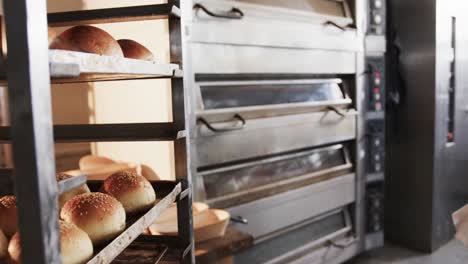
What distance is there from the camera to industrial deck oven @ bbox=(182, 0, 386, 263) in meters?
1.96

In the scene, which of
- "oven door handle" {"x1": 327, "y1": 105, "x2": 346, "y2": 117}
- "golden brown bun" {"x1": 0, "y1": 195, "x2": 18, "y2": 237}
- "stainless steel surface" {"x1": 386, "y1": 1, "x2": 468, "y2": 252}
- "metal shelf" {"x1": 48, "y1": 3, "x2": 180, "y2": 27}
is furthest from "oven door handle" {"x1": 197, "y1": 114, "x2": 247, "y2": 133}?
"stainless steel surface" {"x1": 386, "y1": 1, "x2": 468, "y2": 252}

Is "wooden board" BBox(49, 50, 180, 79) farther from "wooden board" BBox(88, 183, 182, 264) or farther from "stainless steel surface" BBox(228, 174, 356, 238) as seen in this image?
"stainless steel surface" BBox(228, 174, 356, 238)

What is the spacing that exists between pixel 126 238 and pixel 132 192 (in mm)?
222

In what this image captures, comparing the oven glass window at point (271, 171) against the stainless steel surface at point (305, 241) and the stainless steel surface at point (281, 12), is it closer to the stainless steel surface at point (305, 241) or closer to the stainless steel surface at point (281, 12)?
the stainless steel surface at point (305, 241)

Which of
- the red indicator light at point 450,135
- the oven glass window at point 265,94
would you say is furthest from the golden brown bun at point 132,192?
the red indicator light at point 450,135

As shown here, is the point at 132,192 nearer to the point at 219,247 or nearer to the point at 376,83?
the point at 219,247

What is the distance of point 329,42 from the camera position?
2.58 metres

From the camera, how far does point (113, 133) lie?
979 millimetres

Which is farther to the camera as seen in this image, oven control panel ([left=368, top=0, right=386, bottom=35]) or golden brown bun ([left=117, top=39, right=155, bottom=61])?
oven control panel ([left=368, top=0, right=386, bottom=35])

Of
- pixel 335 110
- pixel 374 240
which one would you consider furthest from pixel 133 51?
pixel 374 240

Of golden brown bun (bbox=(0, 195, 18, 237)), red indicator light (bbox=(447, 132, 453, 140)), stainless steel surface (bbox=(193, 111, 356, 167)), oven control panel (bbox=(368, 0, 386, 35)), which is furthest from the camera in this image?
red indicator light (bbox=(447, 132, 453, 140))

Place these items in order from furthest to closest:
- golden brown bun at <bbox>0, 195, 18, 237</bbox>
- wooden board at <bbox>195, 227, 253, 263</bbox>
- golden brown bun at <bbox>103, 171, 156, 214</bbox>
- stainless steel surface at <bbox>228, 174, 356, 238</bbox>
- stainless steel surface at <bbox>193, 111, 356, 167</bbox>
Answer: stainless steel surface at <bbox>228, 174, 356, 238</bbox> → stainless steel surface at <bbox>193, 111, 356, 167</bbox> → wooden board at <bbox>195, 227, 253, 263</bbox> → golden brown bun at <bbox>103, 171, 156, 214</bbox> → golden brown bun at <bbox>0, 195, 18, 237</bbox>

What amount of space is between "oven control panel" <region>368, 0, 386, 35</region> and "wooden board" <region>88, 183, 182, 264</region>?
2336mm

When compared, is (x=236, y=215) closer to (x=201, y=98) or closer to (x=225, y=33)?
(x=201, y=98)
